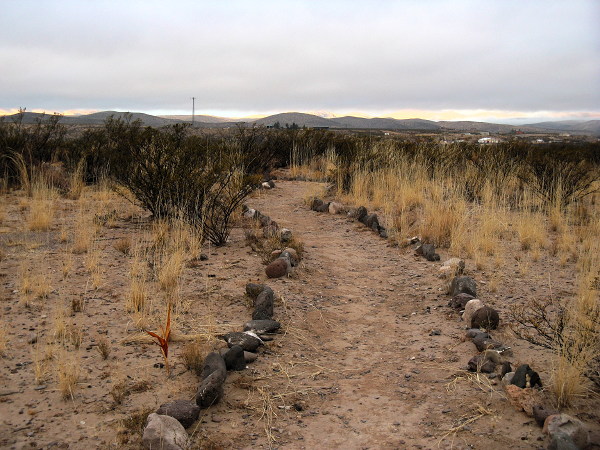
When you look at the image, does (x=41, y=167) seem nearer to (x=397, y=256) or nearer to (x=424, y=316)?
(x=397, y=256)

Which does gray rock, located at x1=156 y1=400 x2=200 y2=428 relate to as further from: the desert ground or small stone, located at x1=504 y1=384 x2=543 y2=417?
small stone, located at x1=504 y1=384 x2=543 y2=417

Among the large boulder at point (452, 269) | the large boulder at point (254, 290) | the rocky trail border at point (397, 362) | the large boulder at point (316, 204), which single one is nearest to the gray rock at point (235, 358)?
the rocky trail border at point (397, 362)

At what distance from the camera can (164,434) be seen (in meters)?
3.11

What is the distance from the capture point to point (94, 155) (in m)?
13.6

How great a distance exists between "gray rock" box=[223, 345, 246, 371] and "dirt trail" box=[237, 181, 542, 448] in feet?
1.56

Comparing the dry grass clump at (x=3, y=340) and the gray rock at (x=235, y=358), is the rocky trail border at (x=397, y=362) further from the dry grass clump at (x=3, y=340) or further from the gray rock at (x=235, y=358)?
the dry grass clump at (x=3, y=340)

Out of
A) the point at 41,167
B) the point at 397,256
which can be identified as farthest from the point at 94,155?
the point at 397,256

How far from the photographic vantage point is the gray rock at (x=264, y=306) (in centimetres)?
521

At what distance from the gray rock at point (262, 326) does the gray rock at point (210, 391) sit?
1.11 m

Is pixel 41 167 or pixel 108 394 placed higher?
pixel 41 167

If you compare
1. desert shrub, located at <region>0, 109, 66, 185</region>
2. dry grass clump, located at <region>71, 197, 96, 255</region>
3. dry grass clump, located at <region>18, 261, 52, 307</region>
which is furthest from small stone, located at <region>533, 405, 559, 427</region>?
desert shrub, located at <region>0, 109, 66, 185</region>

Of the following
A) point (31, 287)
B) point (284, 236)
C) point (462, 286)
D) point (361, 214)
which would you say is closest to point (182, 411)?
point (31, 287)

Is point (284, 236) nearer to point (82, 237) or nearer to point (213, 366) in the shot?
point (82, 237)

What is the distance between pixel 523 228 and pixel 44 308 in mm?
7126
